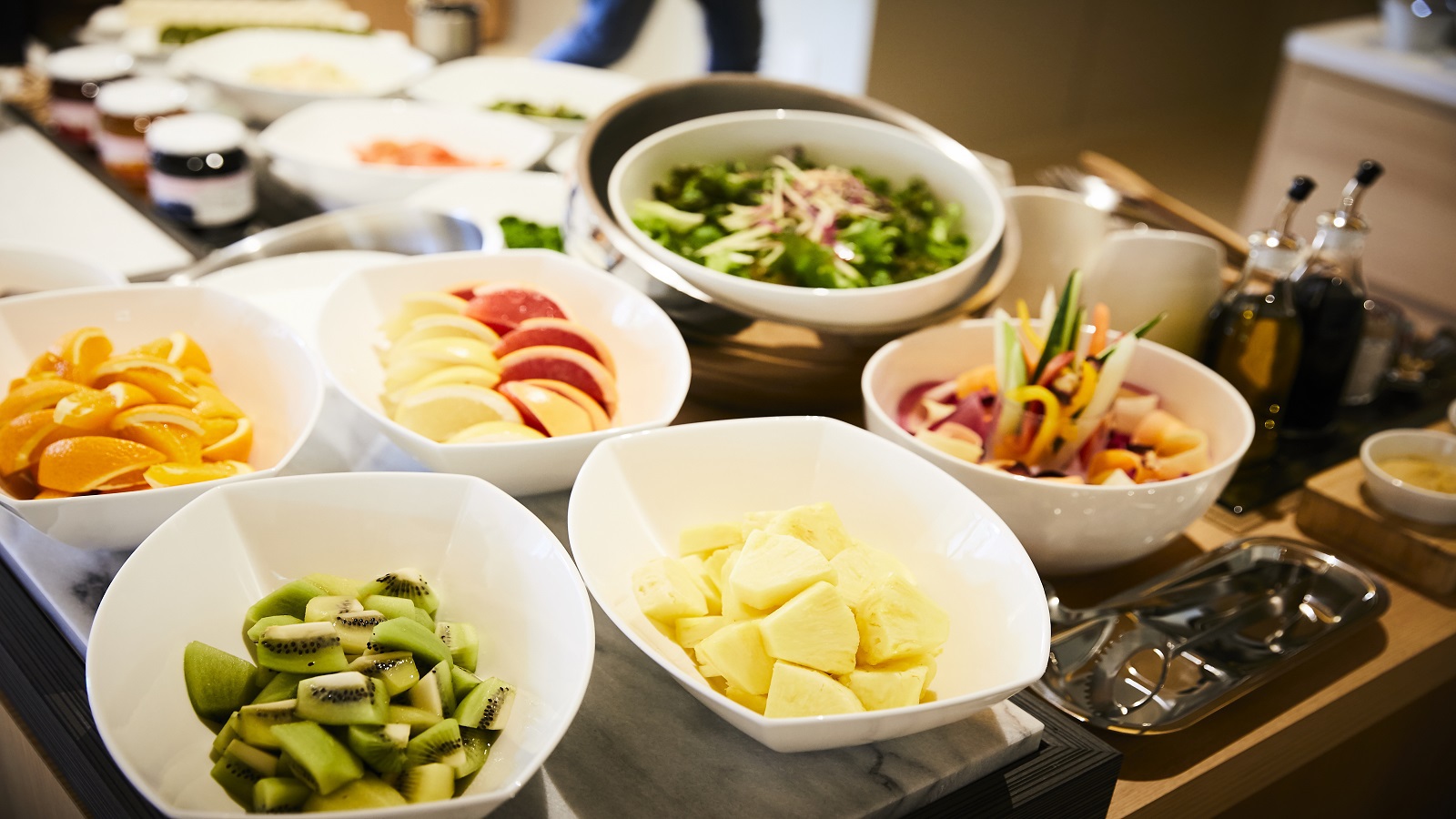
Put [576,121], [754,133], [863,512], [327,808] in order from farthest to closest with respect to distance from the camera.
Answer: [576,121] → [754,133] → [863,512] → [327,808]

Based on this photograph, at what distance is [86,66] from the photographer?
1854 mm

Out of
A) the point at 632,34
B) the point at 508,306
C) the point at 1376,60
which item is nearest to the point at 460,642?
the point at 508,306

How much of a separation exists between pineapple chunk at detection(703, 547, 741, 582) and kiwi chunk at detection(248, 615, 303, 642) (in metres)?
0.30

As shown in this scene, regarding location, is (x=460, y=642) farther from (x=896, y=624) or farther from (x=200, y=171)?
(x=200, y=171)

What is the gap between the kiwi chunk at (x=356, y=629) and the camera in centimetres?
71

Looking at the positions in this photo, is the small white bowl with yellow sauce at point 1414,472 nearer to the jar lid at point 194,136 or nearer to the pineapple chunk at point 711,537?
the pineapple chunk at point 711,537

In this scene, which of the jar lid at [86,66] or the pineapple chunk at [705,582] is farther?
the jar lid at [86,66]

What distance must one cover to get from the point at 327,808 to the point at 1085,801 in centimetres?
54

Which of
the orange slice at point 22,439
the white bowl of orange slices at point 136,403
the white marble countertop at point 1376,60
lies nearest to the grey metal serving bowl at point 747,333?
the white bowl of orange slices at point 136,403

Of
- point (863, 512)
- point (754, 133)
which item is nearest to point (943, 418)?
point (863, 512)

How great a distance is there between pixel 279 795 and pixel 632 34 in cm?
241

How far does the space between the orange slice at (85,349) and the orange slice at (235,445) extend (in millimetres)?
137

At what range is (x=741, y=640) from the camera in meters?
0.71

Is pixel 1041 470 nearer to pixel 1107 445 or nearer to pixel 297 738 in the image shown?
pixel 1107 445
